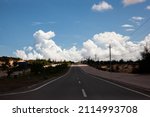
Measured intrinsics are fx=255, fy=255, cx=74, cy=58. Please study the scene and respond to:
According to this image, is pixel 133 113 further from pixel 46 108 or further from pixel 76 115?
pixel 46 108

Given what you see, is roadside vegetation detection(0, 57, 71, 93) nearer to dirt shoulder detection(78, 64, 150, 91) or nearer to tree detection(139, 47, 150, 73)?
dirt shoulder detection(78, 64, 150, 91)

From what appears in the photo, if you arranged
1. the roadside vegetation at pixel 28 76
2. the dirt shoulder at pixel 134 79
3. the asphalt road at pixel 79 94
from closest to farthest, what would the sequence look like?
the asphalt road at pixel 79 94 < the dirt shoulder at pixel 134 79 < the roadside vegetation at pixel 28 76

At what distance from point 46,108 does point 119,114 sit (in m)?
2.88

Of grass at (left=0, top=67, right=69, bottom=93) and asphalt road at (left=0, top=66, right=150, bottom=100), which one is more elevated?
asphalt road at (left=0, top=66, right=150, bottom=100)

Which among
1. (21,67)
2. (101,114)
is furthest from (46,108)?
(21,67)

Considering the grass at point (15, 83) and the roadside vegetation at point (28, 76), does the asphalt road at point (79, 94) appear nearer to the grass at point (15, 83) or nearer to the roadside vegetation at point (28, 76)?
the grass at point (15, 83)

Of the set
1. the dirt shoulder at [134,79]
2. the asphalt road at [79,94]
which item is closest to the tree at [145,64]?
the dirt shoulder at [134,79]

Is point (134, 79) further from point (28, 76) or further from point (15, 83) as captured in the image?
point (28, 76)

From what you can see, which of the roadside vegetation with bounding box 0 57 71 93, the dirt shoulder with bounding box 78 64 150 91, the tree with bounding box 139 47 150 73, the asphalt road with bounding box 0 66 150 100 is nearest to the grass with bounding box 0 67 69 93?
the roadside vegetation with bounding box 0 57 71 93

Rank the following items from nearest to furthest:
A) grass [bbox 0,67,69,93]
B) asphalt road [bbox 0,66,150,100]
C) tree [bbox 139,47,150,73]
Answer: asphalt road [bbox 0,66,150,100], grass [bbox 0,67,69,93], tree [bbox 139,47,150,73]

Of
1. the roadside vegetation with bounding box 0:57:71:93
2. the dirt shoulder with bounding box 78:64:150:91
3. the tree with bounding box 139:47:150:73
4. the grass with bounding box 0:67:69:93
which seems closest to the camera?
the grass with bounding box 0:67:69:93

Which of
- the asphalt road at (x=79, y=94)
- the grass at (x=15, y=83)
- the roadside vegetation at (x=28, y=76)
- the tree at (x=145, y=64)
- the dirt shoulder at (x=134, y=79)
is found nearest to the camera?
the asphalt road at (x=79, y=94)

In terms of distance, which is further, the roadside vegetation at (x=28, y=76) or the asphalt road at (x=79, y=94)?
the roadside vegetation at (x=28, y=76)

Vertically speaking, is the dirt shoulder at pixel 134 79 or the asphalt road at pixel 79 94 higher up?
the asphalt road at pixel 79 94
